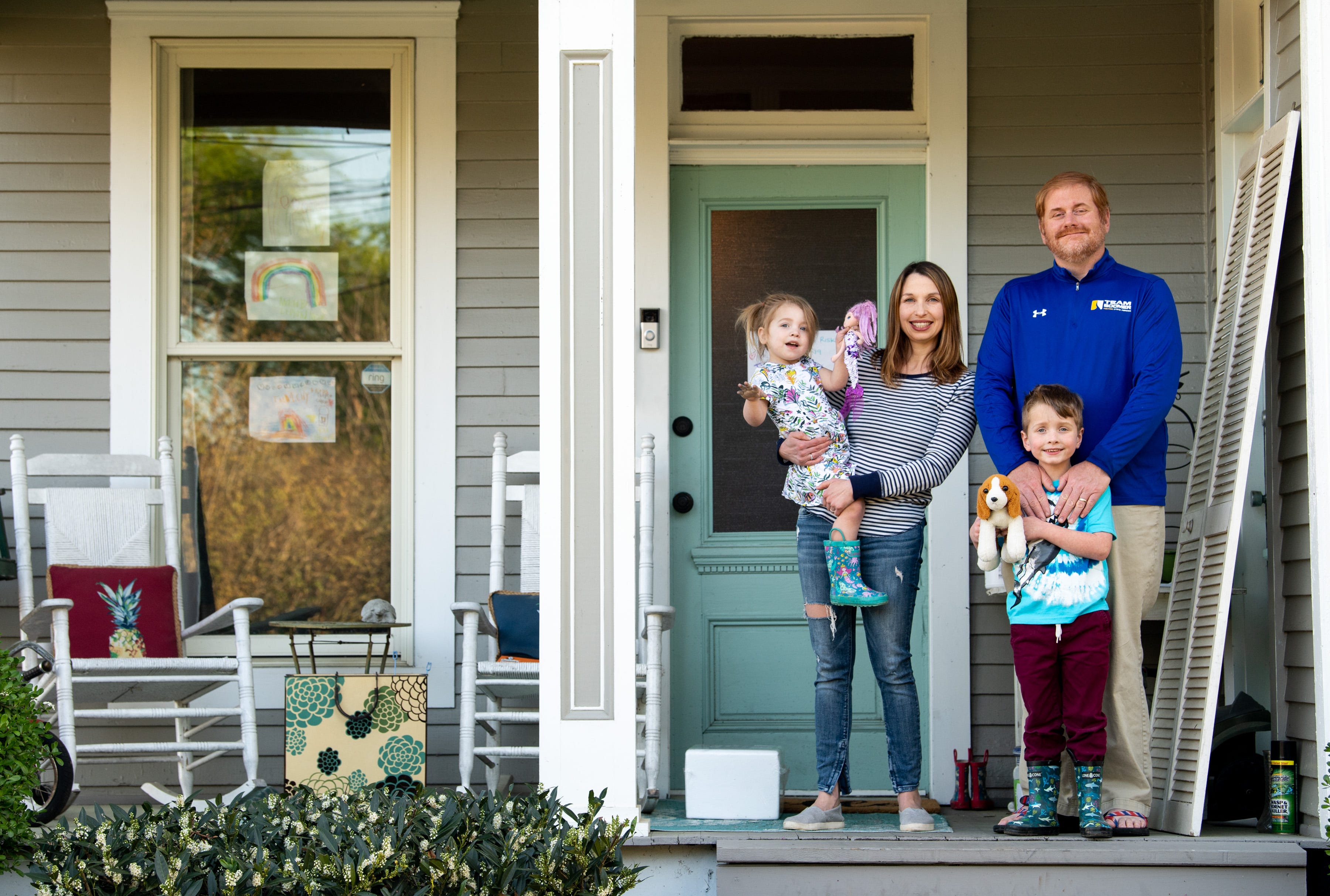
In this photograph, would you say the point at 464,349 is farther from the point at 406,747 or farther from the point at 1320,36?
the point at 1320,36

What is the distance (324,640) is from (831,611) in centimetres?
194

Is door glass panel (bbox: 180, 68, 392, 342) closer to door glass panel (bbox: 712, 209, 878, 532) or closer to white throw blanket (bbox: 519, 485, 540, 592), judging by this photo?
white throw blanket (bbox: 519, 485, 540, 592)

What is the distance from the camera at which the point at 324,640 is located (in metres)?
4.29

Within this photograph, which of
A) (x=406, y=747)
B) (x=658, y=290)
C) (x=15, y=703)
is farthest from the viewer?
(x=658, y=290)

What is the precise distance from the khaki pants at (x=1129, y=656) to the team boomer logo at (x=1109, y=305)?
0.47 metres

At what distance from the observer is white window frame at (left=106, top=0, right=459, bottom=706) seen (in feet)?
14.1

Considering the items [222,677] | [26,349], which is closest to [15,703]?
[222,677]

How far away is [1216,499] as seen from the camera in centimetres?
332

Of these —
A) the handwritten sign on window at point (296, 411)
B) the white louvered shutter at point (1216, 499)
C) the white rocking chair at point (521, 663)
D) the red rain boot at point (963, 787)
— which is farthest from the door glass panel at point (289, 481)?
the white louvered shutter at point (1216, 499)

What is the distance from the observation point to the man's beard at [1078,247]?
10.1 feet

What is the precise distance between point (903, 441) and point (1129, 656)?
72 cm

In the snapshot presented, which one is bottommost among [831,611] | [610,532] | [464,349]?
[831,611]

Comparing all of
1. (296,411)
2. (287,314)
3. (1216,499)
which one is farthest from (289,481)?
(1216,499)

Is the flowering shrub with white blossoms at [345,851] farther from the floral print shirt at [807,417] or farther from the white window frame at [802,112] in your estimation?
the white window frame at [802,112]
